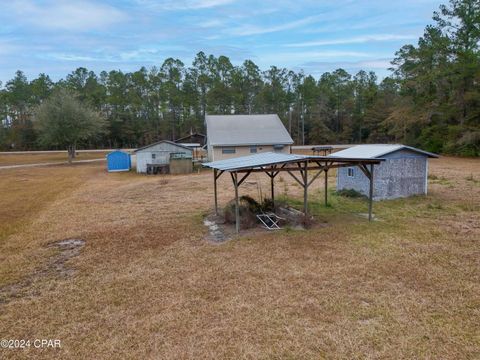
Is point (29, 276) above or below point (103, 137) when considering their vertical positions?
below

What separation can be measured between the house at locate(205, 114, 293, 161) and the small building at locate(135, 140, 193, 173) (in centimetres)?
348

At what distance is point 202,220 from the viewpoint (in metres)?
11.3

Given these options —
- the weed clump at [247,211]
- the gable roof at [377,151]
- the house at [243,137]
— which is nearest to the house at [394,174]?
the gable roof at [377,151]

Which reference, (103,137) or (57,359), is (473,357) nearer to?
(57,359)

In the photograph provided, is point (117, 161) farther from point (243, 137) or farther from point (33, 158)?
point (33, 158)

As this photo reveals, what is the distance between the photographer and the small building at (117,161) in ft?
91.8

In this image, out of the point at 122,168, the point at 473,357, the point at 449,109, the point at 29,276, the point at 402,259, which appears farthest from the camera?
the point at 449,109

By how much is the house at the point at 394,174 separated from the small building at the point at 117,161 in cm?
1975

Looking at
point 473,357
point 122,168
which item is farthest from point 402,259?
point 122,168

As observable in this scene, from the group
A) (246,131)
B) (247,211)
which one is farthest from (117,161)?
(247,211)

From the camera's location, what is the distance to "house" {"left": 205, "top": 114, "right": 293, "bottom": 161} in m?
28.9

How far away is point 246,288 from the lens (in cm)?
631

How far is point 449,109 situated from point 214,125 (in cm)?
2451

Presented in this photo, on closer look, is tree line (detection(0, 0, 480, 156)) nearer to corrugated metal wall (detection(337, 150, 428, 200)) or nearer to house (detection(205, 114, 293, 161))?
house (detection(205, 114, 293, 161))
